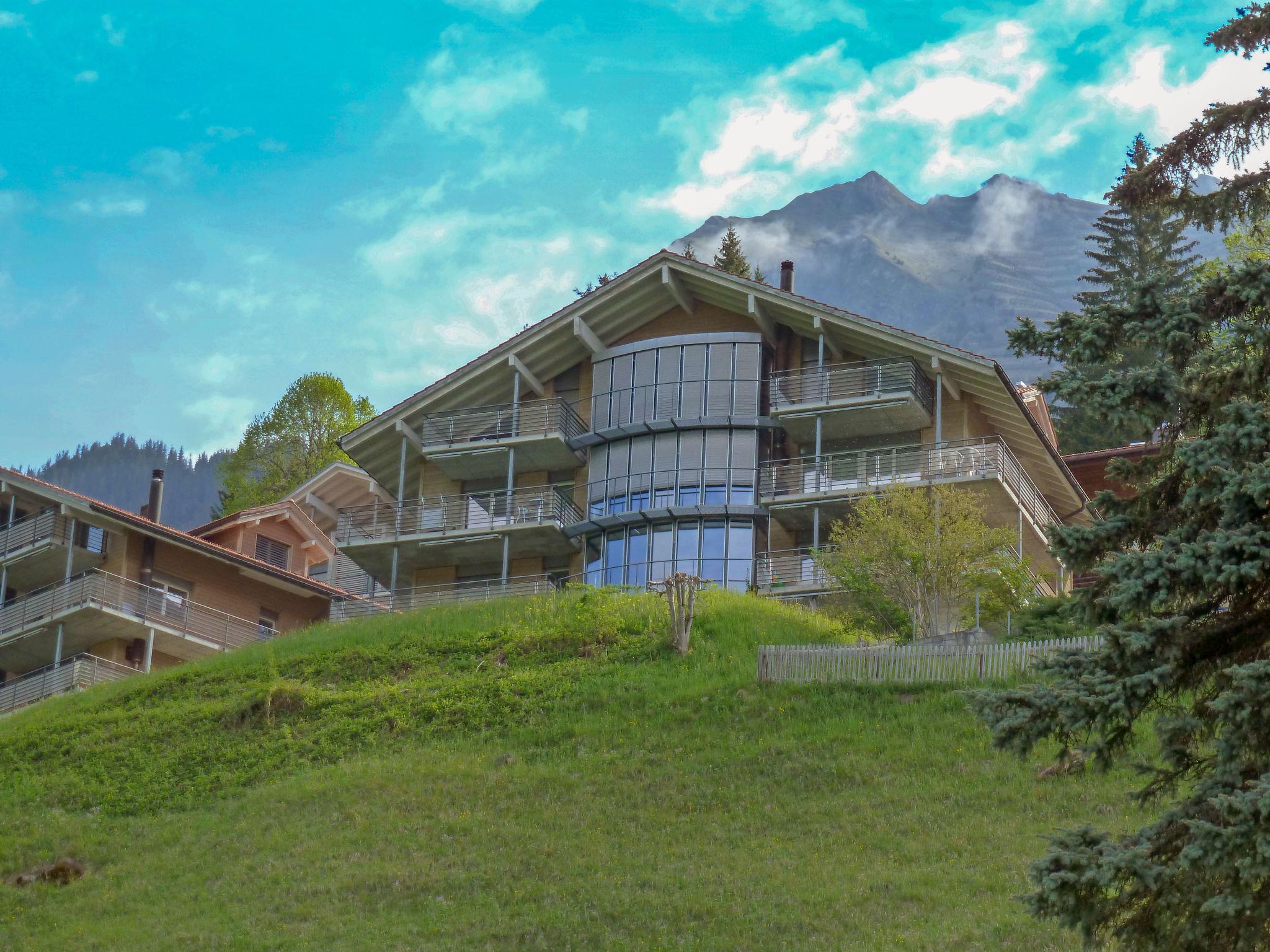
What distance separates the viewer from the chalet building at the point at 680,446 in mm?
40844

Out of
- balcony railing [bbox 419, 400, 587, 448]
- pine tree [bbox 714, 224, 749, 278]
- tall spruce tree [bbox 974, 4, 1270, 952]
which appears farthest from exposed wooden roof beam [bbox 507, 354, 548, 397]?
tall spruce tree [bbox 974, 4, 1270, 952]

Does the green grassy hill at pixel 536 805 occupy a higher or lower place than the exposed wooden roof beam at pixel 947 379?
lower

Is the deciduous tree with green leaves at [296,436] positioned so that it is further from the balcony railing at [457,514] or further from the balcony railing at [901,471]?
the balcony railing at [901,471]

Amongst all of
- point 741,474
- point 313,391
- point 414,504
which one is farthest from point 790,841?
point 313,391

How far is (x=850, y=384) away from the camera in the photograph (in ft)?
137

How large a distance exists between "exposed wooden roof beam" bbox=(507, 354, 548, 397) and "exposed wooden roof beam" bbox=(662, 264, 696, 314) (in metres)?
4.73

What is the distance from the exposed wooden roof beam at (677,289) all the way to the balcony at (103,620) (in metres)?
15.2

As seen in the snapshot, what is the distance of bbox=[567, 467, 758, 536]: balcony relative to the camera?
41.8 meters

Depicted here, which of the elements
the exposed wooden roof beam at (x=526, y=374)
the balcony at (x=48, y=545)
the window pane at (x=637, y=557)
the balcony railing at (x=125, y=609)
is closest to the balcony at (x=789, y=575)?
the window pane at (x=637, y=557)

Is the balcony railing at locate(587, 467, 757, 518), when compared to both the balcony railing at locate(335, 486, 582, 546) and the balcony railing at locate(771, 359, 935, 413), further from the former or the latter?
the balcony railing at locate(771, 359, 935, 413)

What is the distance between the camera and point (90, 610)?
43344 mm

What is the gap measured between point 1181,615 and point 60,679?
119 feet

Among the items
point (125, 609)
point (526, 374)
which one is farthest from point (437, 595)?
point (125, 609)

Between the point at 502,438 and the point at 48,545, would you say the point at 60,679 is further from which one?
the point at 502,438
